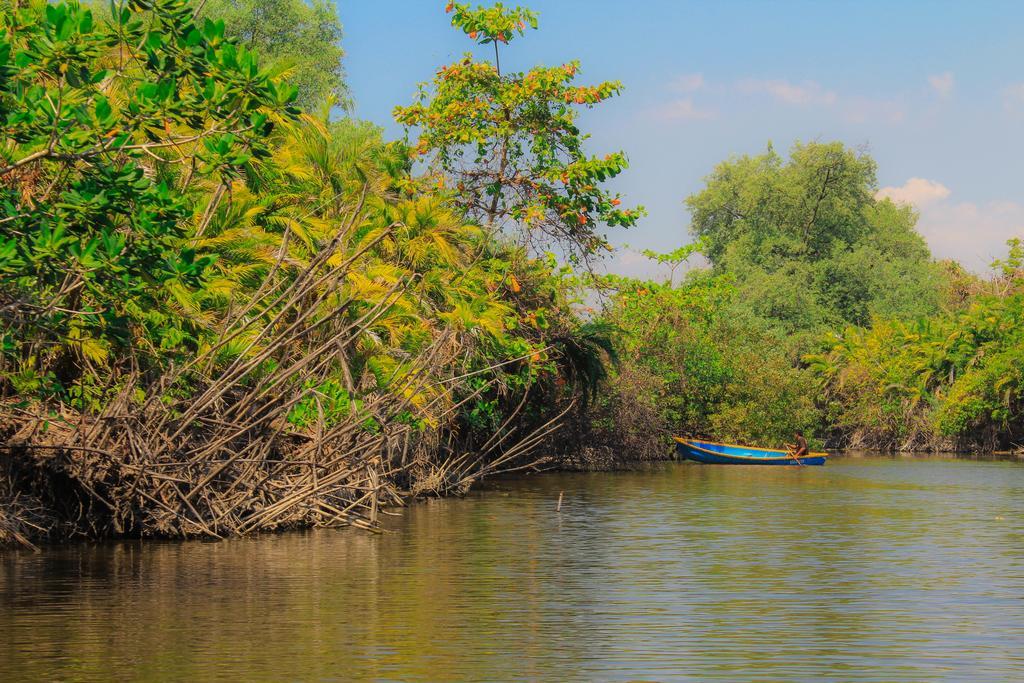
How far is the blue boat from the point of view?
141ft

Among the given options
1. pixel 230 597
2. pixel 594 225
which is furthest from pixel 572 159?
pixel 230 597

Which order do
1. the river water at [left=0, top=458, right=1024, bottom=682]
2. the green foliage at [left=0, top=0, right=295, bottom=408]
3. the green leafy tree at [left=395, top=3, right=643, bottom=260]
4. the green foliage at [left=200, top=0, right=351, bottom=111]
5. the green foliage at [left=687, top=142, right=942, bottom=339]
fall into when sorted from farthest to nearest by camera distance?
the green foliage at [left=687, top=142, right=942, bottom=339], the green foliage at [left=200, top=0, right=351, bottom=111], the green leafy tree at [left=395, top=3, right=643, bottom=260], the green foliage at [left=0, top=0, right=295, bottom=408], the river water at [left=0, top=458, right=1024, bottom=682]

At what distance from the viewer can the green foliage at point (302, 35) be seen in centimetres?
5047

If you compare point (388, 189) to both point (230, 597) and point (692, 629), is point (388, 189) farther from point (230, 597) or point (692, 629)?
point (692, 629)

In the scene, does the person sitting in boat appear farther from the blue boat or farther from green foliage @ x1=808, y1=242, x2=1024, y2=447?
green foliage @ x1=808, y1=242, x2=1024, y2=447

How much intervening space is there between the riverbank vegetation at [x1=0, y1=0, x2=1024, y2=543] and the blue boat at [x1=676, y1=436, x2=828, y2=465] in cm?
138

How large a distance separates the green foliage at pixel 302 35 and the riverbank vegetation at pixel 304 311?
12 centimetres

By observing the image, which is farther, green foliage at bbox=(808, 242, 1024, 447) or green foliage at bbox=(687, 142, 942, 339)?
green foliage at bbox=(687, 142, 942, 339)

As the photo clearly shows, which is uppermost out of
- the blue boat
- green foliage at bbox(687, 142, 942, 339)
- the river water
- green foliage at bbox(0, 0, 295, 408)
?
green foliage at bbox(687, 142, 942, 339)

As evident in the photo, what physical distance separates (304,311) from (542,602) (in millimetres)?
9114

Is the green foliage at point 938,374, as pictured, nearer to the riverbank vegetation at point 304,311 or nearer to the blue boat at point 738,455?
the riverbank vegetation at point 304,311

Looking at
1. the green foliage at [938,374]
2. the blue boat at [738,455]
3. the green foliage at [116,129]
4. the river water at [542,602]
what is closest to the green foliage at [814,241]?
the green foliage at [938,374]

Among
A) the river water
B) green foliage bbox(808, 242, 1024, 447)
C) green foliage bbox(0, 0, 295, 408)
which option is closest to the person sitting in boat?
green foliage bbox(808, 242, 1024, 447)

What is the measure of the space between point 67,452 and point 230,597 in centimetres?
496
